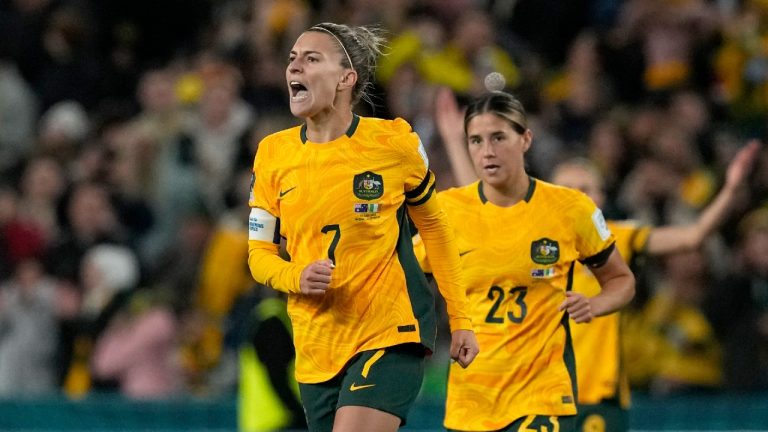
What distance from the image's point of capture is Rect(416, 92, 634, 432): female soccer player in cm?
692

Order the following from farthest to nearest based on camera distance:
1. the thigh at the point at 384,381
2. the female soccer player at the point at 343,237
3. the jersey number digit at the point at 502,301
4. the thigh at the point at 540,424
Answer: the jersey number digit at the point at 502,301
the thigh at the point at 540,424
the female soccer player at the point at 343,237
the thigh at the point at 384,381

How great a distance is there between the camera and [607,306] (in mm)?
7000

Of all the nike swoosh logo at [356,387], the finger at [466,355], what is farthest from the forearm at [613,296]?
the nike swoosh logo at [356,387]

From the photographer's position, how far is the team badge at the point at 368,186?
6.09m

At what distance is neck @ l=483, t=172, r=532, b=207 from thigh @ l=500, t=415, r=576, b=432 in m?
0.95

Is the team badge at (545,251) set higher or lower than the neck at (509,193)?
lower

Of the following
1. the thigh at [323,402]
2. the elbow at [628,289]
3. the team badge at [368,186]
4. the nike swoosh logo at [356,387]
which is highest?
the team badge at [368,186]

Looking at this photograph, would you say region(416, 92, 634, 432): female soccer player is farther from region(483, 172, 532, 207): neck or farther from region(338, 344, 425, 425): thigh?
Answer: region(338, 344, 425, 425): thigh

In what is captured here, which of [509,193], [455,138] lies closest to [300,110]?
[509,193]

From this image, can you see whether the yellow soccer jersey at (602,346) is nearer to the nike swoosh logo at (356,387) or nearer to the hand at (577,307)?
the hand at (577,307)

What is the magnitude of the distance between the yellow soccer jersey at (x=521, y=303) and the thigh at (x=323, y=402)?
1045mm

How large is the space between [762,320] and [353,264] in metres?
5.37

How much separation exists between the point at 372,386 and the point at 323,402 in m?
0.26

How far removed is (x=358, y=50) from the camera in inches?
248
